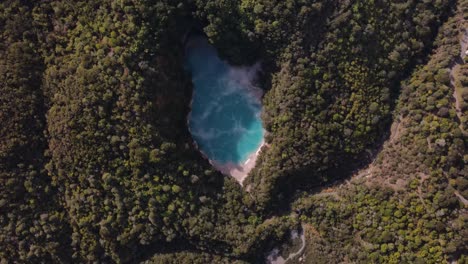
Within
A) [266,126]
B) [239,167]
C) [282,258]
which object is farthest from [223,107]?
[282,258]

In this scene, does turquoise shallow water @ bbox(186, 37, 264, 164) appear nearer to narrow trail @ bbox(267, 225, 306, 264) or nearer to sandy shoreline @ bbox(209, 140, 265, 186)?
sandy shoreline @ bbox(209, 140, 265, 186)

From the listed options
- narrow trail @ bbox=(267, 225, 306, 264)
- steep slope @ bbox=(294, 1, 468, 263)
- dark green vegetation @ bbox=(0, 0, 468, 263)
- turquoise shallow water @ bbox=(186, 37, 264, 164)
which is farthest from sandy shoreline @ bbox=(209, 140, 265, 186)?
narrow trail @ bbox=(267, 225, 306, 264)

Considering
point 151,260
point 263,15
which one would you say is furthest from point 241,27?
point 151,260

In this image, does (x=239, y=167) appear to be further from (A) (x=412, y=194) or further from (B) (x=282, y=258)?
(A) (x=412, y=194)

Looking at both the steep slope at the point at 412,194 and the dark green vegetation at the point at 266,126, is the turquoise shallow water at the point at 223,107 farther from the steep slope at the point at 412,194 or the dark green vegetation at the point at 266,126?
the steep slope at the point at 412,194

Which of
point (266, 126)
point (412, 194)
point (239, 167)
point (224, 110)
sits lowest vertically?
point (412, 194)

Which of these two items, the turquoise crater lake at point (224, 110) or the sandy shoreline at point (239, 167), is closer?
the sandy shoreline at point (239, 167)

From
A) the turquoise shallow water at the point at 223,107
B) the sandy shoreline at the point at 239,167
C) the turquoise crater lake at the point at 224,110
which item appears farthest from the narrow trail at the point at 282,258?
the turquoise shallow water at the point at 223,107

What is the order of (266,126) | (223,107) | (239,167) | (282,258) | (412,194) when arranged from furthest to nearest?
(223,107) → (239,167) → (266,126) → (282,258) → (412,194)
